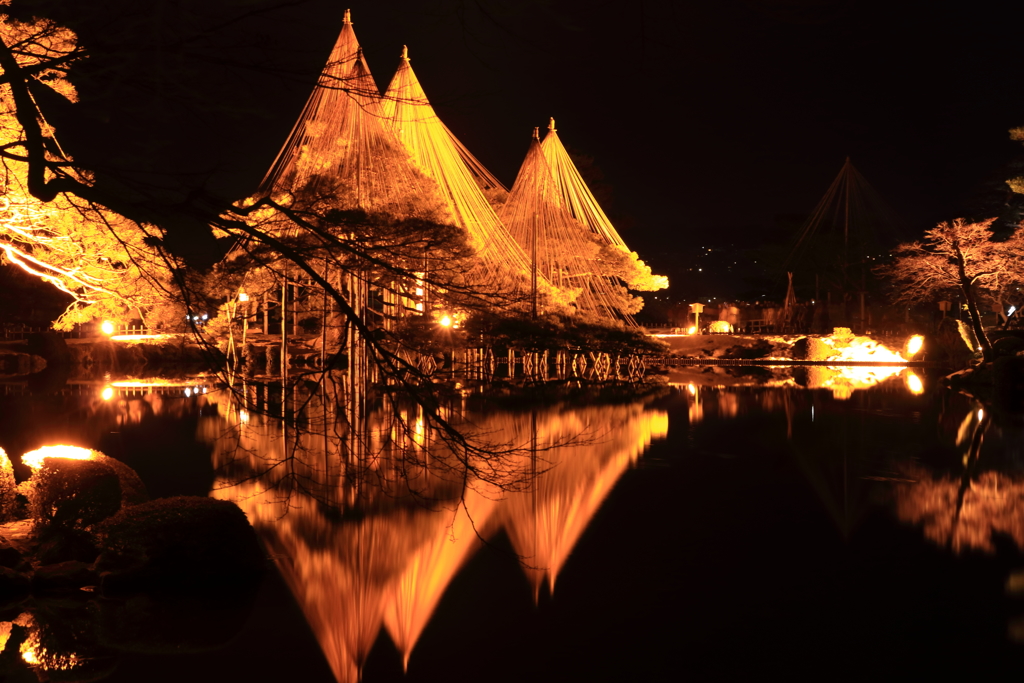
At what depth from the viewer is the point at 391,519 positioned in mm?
8094

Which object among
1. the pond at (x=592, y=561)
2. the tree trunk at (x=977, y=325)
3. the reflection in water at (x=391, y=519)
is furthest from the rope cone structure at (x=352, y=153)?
the tree trunk at (x=977, y=325)

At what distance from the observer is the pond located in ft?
16.1

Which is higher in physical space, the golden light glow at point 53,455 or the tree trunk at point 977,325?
the tree trunk at point 977,325

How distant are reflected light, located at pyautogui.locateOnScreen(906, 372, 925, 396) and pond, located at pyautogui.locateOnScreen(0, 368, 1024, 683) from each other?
8544 millimetres

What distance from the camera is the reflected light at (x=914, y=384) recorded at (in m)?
21.5

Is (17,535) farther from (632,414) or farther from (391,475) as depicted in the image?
(632,414)

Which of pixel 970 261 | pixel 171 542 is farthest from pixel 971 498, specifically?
pixel 970 261

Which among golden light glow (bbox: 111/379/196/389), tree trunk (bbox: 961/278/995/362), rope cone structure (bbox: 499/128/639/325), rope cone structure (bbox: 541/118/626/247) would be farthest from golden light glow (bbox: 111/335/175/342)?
tree trunk (bbox: 961/278/995/362)

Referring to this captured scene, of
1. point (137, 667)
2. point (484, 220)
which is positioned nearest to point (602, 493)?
point (137, 667)

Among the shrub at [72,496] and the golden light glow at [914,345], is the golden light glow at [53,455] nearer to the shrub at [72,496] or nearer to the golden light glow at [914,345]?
the shrub at [72,496]

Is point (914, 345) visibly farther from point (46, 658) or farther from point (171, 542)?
point (46, 658)

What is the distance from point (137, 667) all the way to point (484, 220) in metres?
14.5

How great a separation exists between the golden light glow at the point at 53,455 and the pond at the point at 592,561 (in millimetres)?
1113

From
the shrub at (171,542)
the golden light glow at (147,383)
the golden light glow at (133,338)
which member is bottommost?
the shrub at (171,542)
